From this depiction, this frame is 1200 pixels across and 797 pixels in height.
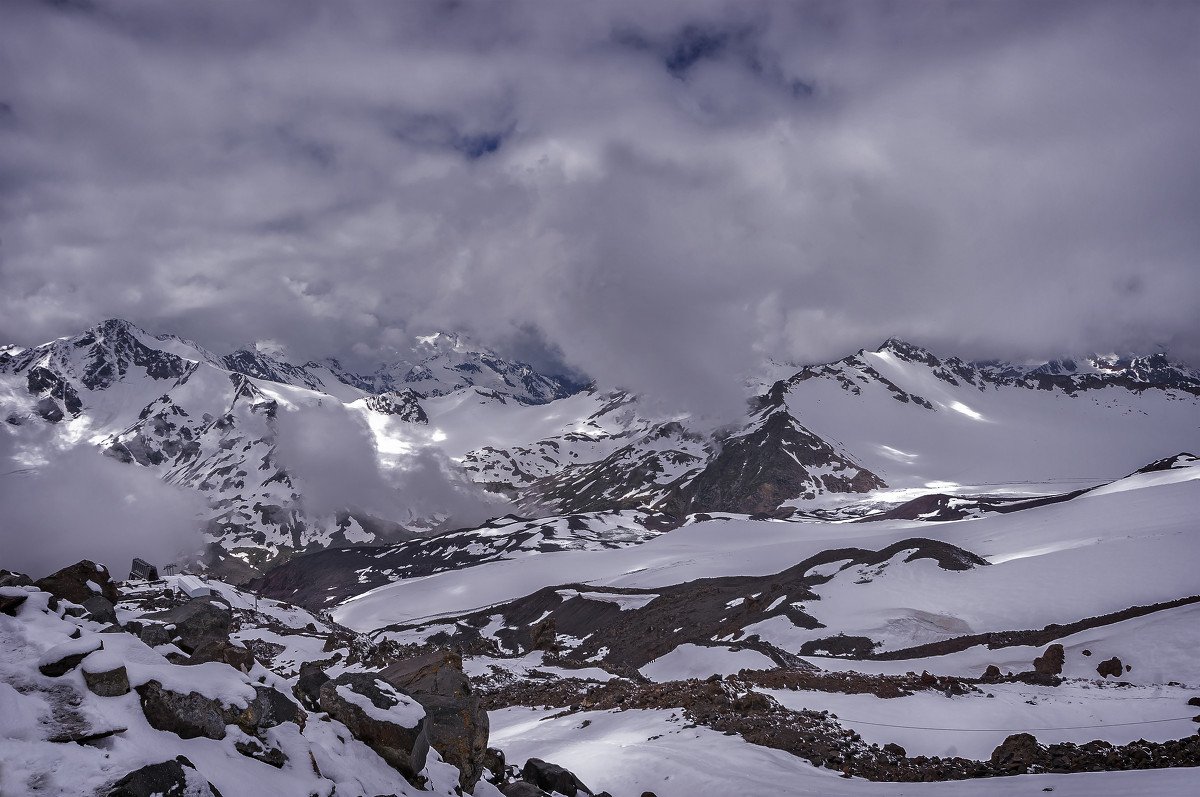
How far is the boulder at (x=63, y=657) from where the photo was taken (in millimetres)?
8078

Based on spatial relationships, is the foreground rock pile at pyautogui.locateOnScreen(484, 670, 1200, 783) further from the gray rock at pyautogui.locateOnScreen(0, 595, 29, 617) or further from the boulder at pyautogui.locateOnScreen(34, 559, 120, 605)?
the gray rock at pyautogui.locateOnScreen(0, 595, 29, 617)

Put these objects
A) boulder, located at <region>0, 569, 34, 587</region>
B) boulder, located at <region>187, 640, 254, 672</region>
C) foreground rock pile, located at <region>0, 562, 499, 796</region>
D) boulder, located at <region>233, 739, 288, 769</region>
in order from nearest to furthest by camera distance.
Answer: foreground rock pile, located at <region>0, 562, 499, 796</region> < boulder, located at <region>233, 739, 288, 769</region> < boulder, located at <region>187, 640, 254, 672</region> < boulder, located at <region>0, 569, 34, 587</region>

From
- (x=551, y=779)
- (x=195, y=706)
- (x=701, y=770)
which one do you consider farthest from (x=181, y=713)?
(x=701, y=770)

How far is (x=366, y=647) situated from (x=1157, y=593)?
54.1 metres

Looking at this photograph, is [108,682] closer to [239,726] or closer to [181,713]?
[181,713]

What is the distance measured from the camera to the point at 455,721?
1272cm

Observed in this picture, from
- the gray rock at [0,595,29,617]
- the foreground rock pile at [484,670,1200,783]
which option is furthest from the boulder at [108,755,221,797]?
the foreground rock pile at [484,670,1200,783]

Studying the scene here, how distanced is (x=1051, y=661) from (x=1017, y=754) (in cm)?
2277

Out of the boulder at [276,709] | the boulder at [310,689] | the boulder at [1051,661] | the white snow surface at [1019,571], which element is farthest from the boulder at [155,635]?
the white snow surface at [1019,571]

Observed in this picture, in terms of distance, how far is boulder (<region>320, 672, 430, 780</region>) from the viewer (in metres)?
10.9

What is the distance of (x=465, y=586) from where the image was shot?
5586 inches

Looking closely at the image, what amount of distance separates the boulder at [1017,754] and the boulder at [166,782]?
53.4 feet

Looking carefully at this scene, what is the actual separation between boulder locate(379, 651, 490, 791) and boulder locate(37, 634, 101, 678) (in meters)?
5.41

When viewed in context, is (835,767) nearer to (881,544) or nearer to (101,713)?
(101,713)
